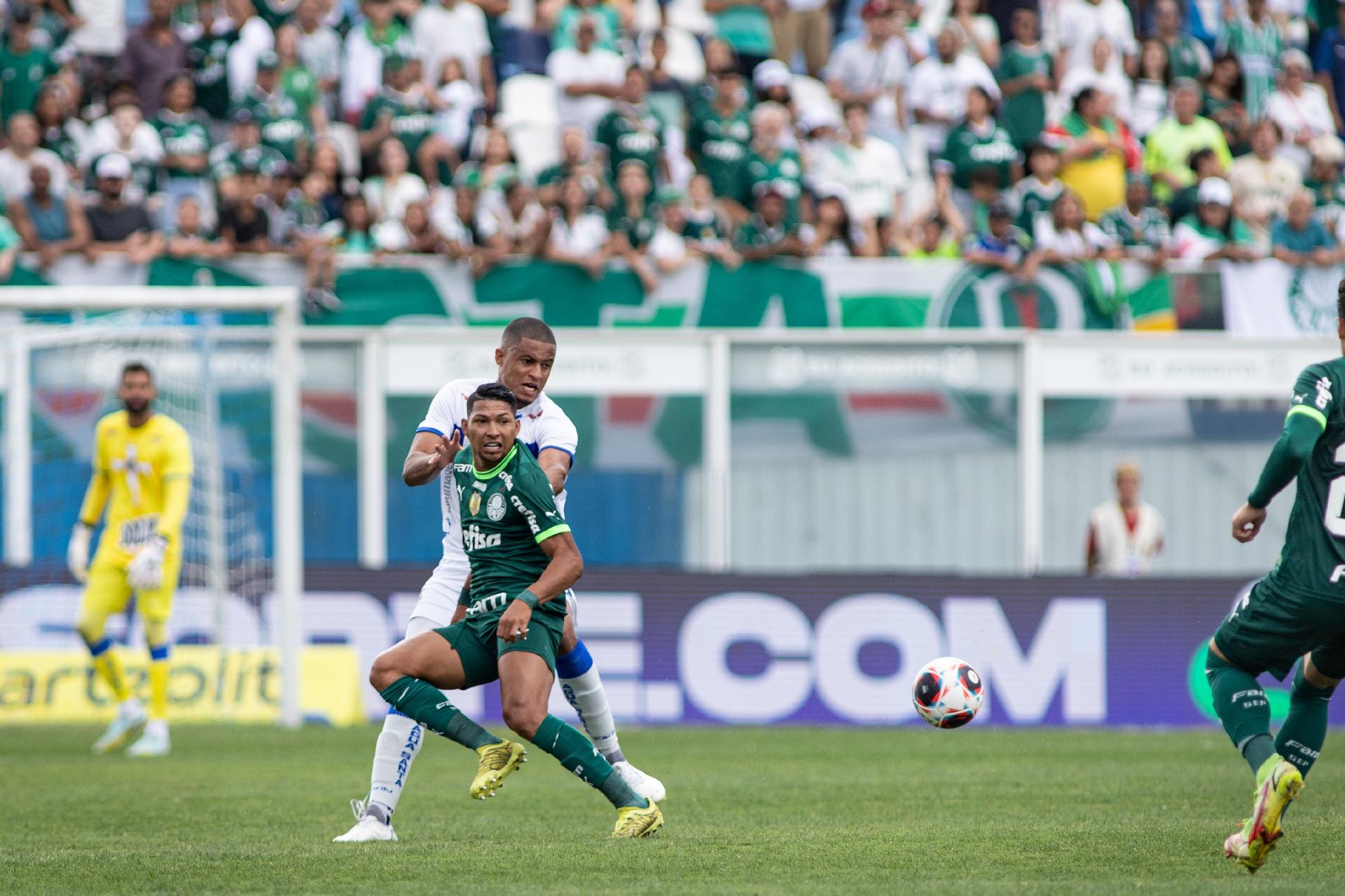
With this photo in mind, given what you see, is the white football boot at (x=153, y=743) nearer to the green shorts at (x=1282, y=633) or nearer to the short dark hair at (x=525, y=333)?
the short dark hair at (x=525, y=333)

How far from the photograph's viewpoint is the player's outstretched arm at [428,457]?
7.28 meters

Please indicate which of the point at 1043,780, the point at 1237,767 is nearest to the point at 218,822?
the point at 1043,780

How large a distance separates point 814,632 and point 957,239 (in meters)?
4.97

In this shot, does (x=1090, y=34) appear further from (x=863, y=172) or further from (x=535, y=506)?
(x=535, y=506)

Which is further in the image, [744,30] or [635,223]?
[744,30]

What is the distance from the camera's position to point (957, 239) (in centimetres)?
1781

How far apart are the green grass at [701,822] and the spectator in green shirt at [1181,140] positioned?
328 inches

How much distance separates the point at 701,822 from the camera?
8.34m

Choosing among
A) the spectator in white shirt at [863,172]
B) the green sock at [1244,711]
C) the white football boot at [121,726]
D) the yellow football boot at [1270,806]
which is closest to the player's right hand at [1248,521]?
the green sock at [1244,711]

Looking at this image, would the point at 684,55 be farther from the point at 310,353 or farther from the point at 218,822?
the point at 218,822

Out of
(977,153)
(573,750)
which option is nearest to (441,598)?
(573,750)

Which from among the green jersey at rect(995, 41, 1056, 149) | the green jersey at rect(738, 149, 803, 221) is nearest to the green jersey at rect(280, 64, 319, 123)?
the green jersey at rect(738, 149, 803, 221)

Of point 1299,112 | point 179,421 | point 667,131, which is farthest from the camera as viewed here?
point 1299,112

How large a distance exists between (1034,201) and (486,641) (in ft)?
38.9
